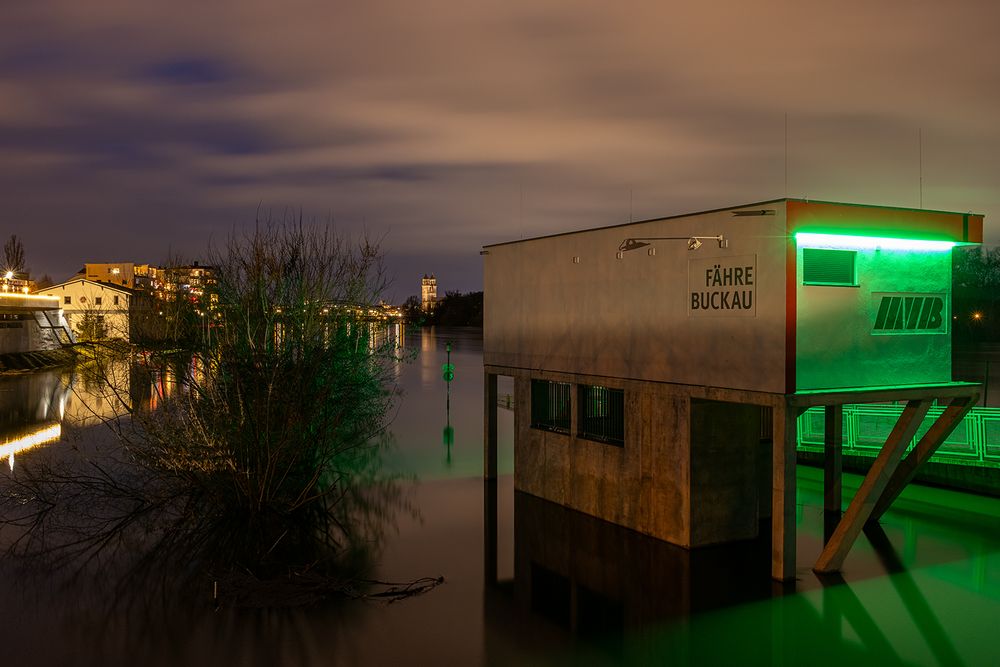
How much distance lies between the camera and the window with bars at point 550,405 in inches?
691

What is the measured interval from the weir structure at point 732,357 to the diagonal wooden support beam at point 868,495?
25 millimetres

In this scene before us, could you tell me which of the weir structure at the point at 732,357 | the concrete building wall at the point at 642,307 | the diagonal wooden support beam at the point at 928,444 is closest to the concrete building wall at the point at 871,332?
the weir structure at the point at 732,357

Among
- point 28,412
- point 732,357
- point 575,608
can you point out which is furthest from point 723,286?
point 28,412

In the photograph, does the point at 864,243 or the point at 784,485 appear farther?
the point at 864,243

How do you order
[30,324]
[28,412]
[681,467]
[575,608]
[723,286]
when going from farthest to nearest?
[30,324] → [28,412] → [681,467] → [723,286] → [575,608]

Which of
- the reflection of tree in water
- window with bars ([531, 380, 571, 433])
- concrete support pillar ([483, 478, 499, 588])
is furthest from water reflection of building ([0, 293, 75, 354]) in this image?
window with bars ([531, 380, 571, 433])

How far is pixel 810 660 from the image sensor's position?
983 centimetres

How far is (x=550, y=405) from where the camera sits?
17.9 m

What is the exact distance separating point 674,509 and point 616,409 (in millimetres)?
2427

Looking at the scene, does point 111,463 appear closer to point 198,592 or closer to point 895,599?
point 198,592

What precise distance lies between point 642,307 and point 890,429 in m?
8.83

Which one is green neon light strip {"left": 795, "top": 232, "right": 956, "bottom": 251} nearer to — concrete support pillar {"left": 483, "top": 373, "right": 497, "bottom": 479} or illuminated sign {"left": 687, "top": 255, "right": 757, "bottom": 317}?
illuminated sign {"left": 687, "top": 255, "right": 757, "bottom": 317}

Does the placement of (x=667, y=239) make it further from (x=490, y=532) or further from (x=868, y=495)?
(x=490, y=532)

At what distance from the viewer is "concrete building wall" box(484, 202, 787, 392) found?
1234 centimetres
